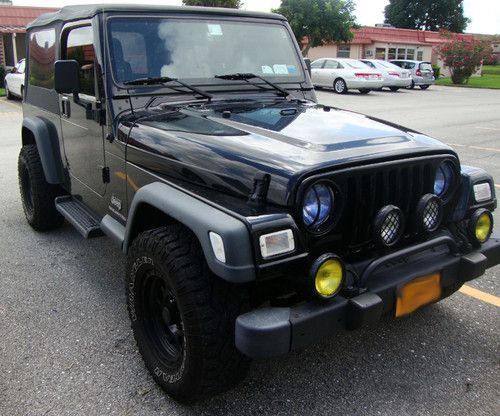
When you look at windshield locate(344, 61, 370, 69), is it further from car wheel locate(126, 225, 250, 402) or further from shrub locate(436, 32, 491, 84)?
car wheel locate(126, 225, 250, 402)

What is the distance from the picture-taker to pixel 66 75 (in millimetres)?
3359

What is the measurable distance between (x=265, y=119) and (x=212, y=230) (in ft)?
3.50

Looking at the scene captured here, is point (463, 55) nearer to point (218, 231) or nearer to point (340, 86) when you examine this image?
point (340, 86)

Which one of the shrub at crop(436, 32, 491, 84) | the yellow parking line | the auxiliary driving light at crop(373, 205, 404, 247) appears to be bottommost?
the yellow parking line

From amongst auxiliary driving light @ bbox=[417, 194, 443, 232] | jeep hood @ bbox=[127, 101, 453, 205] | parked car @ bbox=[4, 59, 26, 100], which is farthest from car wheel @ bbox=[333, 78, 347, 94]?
auxiliary driving light @ bbox=[417, 194, 443, 232]

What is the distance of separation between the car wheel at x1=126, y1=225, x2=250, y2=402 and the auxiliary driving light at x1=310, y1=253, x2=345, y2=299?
0.35 meters

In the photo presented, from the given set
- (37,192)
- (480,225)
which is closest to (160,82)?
(37,192)

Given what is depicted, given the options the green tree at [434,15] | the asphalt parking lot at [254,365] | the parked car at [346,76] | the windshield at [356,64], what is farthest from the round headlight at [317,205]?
the green tree at [434,15]

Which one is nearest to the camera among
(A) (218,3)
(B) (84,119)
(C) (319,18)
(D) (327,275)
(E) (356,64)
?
(D) (327,275)

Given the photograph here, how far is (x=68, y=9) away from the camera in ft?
13.4

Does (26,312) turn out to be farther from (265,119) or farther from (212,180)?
(265,119)

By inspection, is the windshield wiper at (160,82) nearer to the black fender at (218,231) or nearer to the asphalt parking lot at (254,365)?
the black fender at (218,231)

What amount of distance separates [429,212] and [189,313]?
1321 mm

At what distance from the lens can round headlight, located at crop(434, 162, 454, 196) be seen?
2.83 meters
